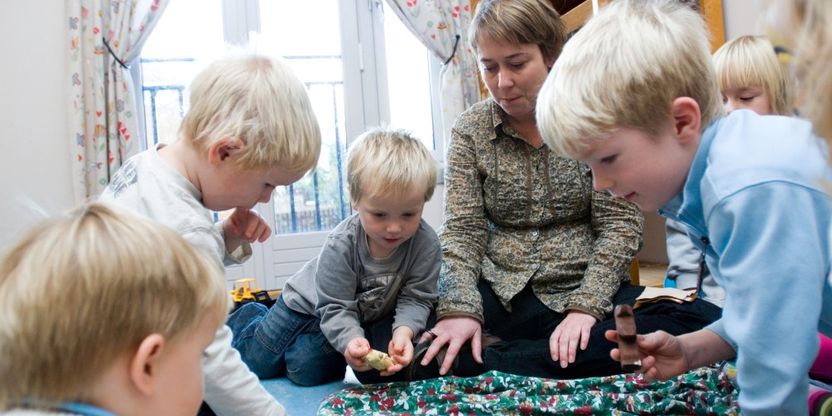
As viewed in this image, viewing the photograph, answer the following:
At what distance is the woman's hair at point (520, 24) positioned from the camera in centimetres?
154

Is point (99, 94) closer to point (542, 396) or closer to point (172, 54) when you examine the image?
point (172, 54)

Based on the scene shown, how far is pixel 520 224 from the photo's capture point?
1672mm

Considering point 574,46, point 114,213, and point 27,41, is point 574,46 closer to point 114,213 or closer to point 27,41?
point 114,213

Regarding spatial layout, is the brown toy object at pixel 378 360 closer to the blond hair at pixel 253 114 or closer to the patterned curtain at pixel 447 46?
the blond hair at pixel 253 114

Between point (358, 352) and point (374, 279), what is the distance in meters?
0.23

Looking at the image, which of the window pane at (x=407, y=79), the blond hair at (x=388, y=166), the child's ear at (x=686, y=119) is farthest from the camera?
the window pane at (x=407, y=79)

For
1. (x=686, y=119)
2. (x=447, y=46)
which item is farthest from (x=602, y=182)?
(x=447, y=46)

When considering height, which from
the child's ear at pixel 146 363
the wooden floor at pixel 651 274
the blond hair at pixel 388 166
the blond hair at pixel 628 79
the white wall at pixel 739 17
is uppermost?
the white wall at pixel 739 17

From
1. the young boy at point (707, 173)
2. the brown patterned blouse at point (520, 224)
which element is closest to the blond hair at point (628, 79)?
the young boy at point (707, 173)

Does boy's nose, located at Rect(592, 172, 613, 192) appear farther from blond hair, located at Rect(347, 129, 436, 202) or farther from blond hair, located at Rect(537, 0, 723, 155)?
blond hair, located at Rect(347, 129, 436, 202)

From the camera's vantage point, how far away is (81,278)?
604mm

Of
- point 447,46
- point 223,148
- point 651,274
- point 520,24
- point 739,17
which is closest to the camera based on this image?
point 223,148

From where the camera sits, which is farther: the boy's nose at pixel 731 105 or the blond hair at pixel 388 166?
the boy's nose at pixel 731 105

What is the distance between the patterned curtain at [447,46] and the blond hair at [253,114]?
238cm
